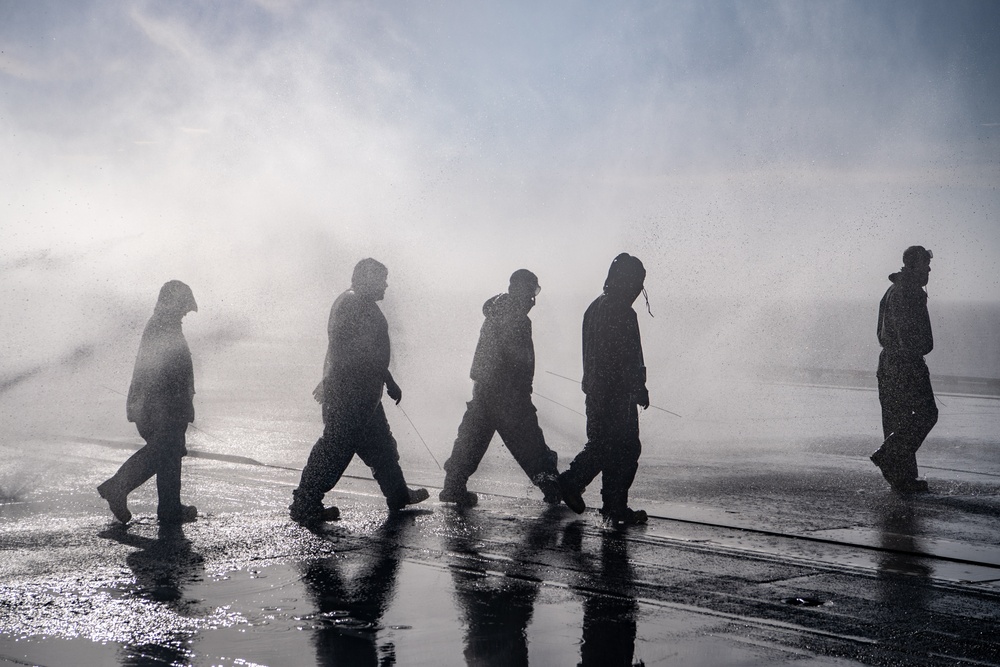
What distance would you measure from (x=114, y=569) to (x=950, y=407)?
16.1 metres

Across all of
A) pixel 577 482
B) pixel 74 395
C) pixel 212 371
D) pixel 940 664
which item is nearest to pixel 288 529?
pixel 577 482

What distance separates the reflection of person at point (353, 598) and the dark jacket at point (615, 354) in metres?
1.87

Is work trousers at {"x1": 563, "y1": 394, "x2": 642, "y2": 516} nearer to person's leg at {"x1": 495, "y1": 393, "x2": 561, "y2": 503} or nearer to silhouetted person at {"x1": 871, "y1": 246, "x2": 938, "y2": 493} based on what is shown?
person's leg at {"x1": 495, "y1": 393, "x2": 561, "y2": 503}

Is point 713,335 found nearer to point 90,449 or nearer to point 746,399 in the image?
point 746,399

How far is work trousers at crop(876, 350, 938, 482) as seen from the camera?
963cm

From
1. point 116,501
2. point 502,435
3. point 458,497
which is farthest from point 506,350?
point 116,501

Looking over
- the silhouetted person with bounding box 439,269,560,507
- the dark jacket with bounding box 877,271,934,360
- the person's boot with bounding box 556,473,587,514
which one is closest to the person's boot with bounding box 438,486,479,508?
the silhouetted person with bounding box 439,269,560,507

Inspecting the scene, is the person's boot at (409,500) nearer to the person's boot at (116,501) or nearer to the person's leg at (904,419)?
the person's boot at (116,501)

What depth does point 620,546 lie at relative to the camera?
7.12m

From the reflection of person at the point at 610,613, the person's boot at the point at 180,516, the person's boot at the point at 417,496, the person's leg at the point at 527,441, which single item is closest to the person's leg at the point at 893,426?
the person's leg at the point at 527,441

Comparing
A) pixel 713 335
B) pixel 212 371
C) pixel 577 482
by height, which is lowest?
pixel 577 482

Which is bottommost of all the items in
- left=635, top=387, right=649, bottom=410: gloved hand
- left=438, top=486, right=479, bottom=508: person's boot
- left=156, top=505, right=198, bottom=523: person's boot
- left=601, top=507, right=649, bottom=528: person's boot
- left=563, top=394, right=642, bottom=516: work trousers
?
left=156, top=505, right=198, bottom=523: person's boot

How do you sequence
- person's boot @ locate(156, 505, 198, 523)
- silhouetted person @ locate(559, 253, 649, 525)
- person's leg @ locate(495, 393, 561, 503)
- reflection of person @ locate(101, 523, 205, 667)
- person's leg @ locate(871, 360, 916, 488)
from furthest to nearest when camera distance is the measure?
person's leg @ locate(871, 360, 916, 488)
person's leg @ locate(495, 393, 561, 503)
silhouetted person @ locate(559, 253, 649, 525)
person's boot @ locate(156, 505, 198, 523)
reflection of person @ locate(101, 523, 205, 667)

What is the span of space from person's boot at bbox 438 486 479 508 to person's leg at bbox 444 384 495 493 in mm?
47
